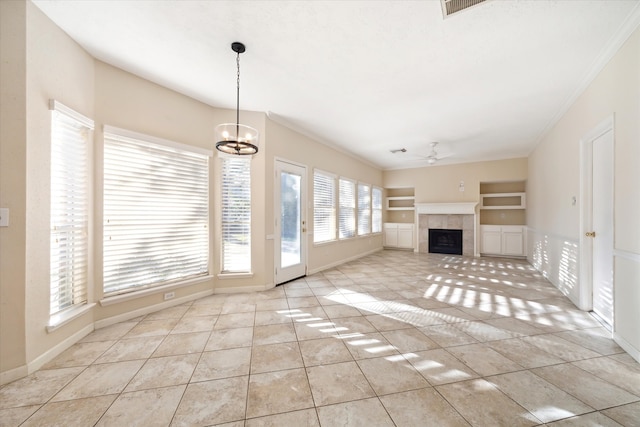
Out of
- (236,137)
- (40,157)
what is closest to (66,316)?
(40,157)

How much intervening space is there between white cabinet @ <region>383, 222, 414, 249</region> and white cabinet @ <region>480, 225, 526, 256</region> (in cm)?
203

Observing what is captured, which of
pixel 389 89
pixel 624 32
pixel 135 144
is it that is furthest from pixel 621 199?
pixel 135 144

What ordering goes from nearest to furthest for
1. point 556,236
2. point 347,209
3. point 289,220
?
point 556,236 < point 289,220 < point 347,209

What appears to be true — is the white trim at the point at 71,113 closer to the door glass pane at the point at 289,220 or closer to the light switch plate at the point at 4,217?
the light switch plate at the point at 4,217

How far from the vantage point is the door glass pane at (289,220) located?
427 cm

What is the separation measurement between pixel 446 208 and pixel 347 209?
328cm

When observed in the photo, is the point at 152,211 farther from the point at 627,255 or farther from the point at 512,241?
the point at 512,241

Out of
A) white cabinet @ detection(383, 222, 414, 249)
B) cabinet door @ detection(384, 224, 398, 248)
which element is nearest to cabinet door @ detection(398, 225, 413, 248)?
white cabinet @ detection(383, 222, 414, 249)

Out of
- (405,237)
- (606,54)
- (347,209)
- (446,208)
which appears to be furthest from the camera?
(405,237)

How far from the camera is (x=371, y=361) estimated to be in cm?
203

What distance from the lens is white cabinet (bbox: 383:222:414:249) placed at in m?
8.12

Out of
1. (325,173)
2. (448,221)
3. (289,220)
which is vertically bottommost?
(448,221)

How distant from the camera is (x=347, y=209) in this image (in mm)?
6340

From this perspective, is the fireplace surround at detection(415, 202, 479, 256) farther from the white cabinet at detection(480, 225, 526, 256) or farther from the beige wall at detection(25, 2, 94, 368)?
the beige wall at detection(25, 2, 94, 368)
